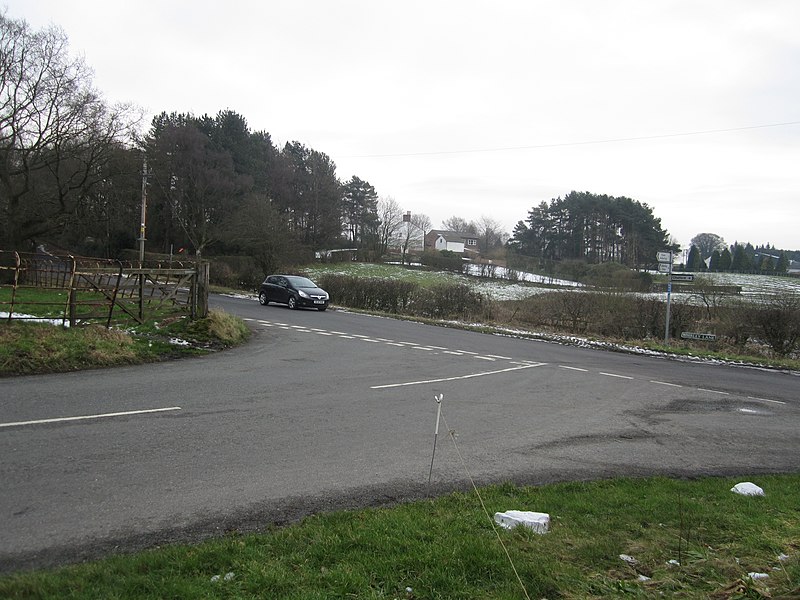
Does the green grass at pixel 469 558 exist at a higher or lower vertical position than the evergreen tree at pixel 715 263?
lower

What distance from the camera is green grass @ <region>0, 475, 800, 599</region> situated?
334cm

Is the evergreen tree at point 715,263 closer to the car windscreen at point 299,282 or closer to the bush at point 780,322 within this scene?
the bush at point 780,322

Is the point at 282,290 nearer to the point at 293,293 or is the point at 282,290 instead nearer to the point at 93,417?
the point at 293,293

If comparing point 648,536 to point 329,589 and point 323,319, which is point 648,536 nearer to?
point 329,589

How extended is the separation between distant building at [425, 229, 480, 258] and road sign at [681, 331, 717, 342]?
101 meters

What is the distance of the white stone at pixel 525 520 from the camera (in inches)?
172

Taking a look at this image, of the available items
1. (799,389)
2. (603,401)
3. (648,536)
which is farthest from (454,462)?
(799,389)

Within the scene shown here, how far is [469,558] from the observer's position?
12.4 feet

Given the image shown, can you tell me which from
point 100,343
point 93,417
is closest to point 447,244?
point 100,343

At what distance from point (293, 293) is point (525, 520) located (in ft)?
80.8

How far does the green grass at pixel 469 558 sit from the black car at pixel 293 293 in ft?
77.0

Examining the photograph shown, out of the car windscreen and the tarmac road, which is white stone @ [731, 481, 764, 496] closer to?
the tarmac road

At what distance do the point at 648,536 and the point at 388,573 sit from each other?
2188mm

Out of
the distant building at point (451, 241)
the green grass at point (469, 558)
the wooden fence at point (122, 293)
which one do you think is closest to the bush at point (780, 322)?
the green grass at point (469, 558)
